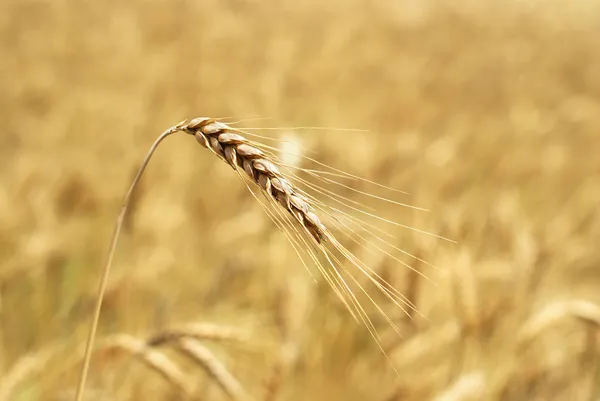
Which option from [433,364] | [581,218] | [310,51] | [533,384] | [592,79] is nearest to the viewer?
[533,384]

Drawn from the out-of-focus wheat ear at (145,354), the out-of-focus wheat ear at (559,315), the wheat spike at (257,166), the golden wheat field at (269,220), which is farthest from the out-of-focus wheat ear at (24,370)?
the out-of-focus wheat ear at (559,315)

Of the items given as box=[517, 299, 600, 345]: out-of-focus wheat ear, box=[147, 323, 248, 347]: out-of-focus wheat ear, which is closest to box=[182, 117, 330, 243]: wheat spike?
box=[147, 323, 248, 347]: out-of-focus wheat ear

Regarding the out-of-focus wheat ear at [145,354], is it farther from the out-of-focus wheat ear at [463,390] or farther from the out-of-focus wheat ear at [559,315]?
the out-of-focus wheat ear at [559,315]

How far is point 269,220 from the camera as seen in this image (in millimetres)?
2088

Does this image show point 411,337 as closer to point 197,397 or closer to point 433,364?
point 433,364

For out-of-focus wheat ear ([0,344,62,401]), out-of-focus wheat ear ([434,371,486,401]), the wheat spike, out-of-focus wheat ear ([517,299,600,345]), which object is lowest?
out-of-focus wheat ear ([0,344,62,401])

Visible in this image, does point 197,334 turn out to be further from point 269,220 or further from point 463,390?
point 269,220

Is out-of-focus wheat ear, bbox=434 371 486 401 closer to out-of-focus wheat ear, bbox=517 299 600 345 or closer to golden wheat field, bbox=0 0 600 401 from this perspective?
golden wheat field, bbox=0 0 600 401

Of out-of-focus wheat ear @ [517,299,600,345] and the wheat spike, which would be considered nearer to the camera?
the wheat spike

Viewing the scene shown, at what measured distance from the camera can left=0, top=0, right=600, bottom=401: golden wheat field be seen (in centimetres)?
126

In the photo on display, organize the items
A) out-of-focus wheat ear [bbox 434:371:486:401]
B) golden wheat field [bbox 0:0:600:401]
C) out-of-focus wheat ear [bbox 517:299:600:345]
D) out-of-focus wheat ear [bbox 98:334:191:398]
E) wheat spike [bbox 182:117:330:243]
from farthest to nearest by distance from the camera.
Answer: golden wheat field [bbox 0:0:600:401], out-of-focus wheat ear [bbox 517:299:600:345], out-of-focus wheat ear [bbox 434:371:486:401], out-of-focus wheat ear [bbox 98:334:191:398], wheat spike [bbox 182:117:330:243]

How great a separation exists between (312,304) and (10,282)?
0.72m

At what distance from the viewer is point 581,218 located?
2268 millimetres


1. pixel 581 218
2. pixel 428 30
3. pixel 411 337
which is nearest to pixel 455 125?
pixel 581 218
